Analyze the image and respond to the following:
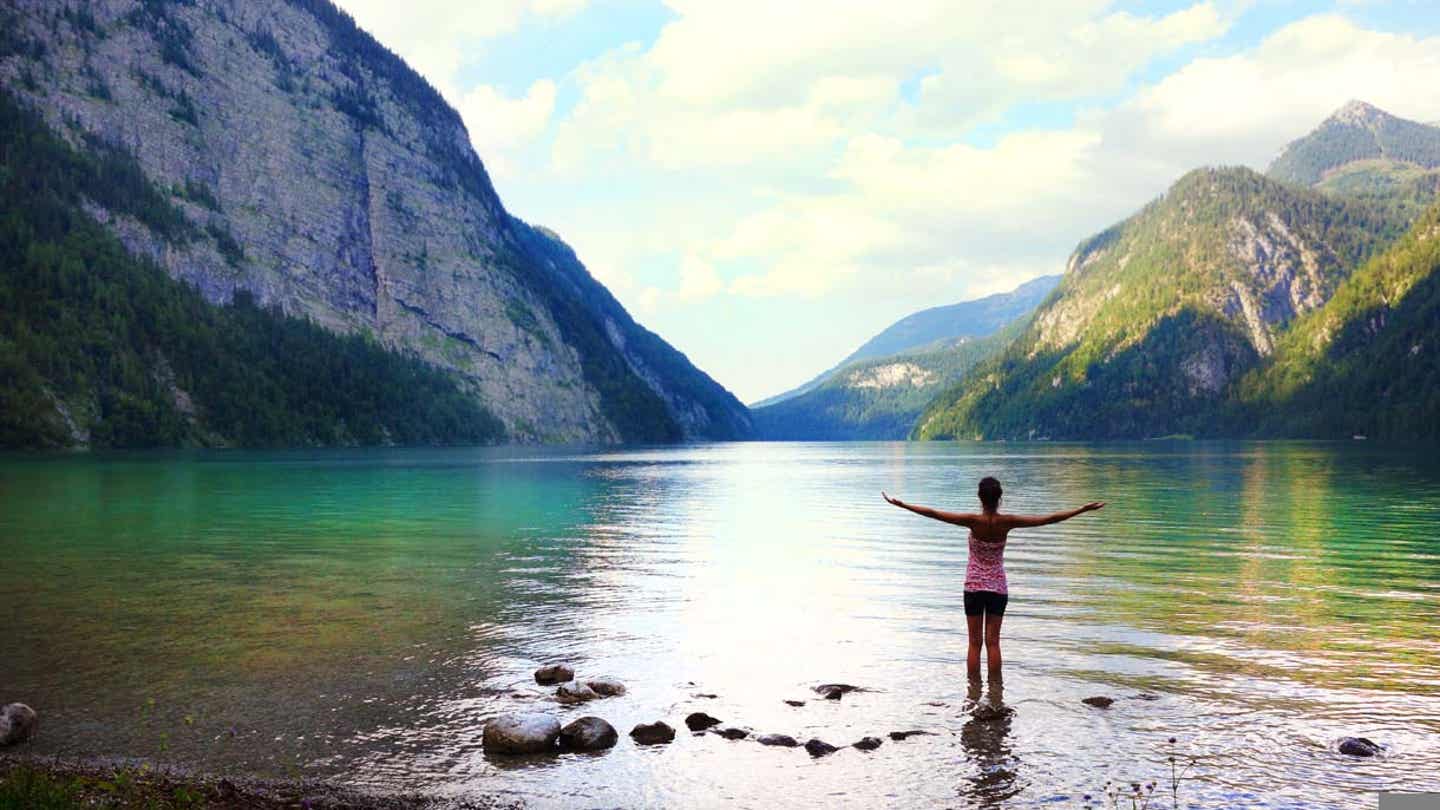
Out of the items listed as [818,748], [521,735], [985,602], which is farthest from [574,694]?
[985,602]

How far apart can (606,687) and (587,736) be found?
3.58m

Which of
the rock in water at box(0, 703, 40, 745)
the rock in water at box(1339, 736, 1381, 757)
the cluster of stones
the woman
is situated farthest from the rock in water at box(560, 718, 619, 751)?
the rock in water at box(1339, 736, 1381, 757)

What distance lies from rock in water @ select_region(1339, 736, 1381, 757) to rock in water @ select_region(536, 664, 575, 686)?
565 inches

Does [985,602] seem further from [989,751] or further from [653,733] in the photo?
[653,733]

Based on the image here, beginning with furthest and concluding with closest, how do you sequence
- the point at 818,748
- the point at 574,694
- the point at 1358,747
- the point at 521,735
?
the point at 574,694
the point at 521,735
the point at 818,748
the point at 1358,747

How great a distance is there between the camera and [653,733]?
17.3 meters

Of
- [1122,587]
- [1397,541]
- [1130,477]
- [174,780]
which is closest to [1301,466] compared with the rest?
[1130,477]

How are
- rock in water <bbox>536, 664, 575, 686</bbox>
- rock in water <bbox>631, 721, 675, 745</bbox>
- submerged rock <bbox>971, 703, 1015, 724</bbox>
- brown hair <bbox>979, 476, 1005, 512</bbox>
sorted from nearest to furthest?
rock in water <bbox>631, 721, 675, 745</bbox> < submerged rock <bbox>971, 703, 1015, 724</bbox> < brown hair <bbox>979, 476, 1005, 512</bbox> < rock in water <bbox>536, 664, 575, 686</bbox>

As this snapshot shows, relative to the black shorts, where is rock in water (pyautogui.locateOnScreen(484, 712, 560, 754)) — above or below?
below

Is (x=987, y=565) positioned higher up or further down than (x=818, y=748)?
higher up

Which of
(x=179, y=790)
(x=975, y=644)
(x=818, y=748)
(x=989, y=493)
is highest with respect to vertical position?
(x=989, y=493)

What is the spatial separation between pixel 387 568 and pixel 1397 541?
4428 centimetres

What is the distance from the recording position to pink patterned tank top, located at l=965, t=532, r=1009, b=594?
2039 cm

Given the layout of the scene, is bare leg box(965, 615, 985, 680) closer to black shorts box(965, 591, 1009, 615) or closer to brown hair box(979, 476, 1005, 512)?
black shorts box(965, 591, 1009, 615)
